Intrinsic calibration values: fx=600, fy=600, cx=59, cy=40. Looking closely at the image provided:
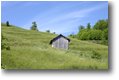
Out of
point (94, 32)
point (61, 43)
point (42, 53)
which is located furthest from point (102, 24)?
point (42, 53)

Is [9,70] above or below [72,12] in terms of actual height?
below

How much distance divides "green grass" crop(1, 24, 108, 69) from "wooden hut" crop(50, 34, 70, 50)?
0.05 metres

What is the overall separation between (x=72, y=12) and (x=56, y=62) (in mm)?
719

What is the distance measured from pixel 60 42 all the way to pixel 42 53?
291 mm

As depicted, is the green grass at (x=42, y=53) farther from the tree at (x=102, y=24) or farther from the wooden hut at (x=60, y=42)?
the tree at (x=102, y=24)

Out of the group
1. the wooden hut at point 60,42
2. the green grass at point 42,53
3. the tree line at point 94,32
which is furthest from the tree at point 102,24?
the wooden hut at point 60,42

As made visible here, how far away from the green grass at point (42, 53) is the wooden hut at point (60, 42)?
0.05 m

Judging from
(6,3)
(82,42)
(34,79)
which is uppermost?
(6,3)

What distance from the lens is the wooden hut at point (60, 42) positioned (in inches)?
324

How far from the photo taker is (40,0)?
26.8 feet

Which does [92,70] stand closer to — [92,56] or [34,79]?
[92,56]

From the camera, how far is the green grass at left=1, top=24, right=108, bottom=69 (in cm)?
815

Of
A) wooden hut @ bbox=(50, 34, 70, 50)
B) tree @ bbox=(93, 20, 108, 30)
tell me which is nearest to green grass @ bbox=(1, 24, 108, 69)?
wooden hut @ bbox=(50, 34, 70, 50)

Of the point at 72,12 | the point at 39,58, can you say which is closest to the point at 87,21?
the point at 72,12
